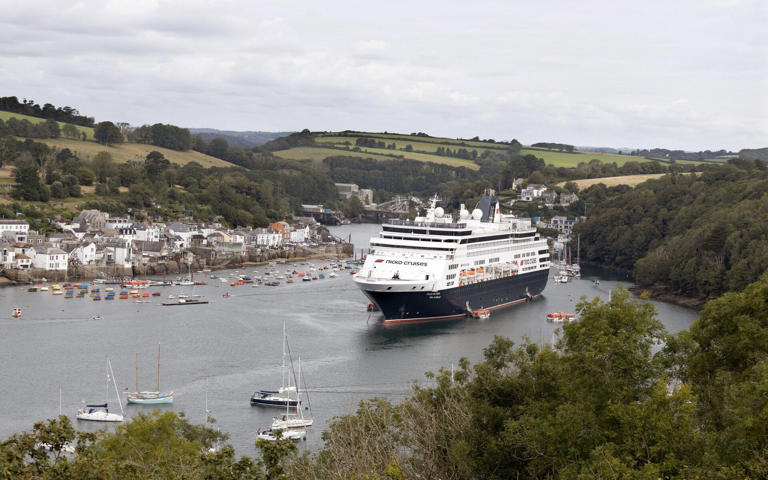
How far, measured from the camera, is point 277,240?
2506 inches

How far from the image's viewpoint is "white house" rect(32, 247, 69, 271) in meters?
46.5

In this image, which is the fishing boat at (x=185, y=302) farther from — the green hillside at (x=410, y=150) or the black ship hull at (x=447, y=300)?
the green hillside at (x=410, y=150)

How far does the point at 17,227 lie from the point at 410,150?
83.5 m

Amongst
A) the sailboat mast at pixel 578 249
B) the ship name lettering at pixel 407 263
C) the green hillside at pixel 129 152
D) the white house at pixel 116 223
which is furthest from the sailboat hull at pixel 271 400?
the green hillside at pixel 129 152

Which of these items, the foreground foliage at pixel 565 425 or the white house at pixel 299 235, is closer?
the foreground foliage at pixel 565 425

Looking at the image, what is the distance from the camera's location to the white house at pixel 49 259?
153ft

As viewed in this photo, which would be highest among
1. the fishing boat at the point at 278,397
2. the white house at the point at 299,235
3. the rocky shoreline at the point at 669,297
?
the white house at the point at 299,235

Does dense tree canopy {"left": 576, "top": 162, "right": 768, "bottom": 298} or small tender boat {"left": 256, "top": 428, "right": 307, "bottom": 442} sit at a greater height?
dense tree canopy {"left": 576, "top": 162, "right": 768, "bottom": 298}

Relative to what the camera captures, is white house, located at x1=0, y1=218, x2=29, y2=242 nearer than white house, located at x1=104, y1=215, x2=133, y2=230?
Yes

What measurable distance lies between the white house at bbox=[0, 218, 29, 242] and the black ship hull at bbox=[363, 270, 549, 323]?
2336 centimetres

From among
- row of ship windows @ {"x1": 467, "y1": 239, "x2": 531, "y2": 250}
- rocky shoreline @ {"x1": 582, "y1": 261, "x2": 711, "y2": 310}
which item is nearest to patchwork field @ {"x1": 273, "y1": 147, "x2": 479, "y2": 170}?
rocky shoreline @ {"x1": 582, "y1": 261, "x2": 711, "y2": 310}

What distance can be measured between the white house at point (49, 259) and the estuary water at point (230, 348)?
345cm

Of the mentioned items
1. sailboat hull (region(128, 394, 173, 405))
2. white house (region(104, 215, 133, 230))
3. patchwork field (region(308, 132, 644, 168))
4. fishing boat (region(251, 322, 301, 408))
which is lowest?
sailboat hull (region(128, 394, 173, 405))

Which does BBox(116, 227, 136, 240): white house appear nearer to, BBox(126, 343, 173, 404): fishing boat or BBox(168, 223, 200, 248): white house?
BBox(168, 223, 200, 248): white house
